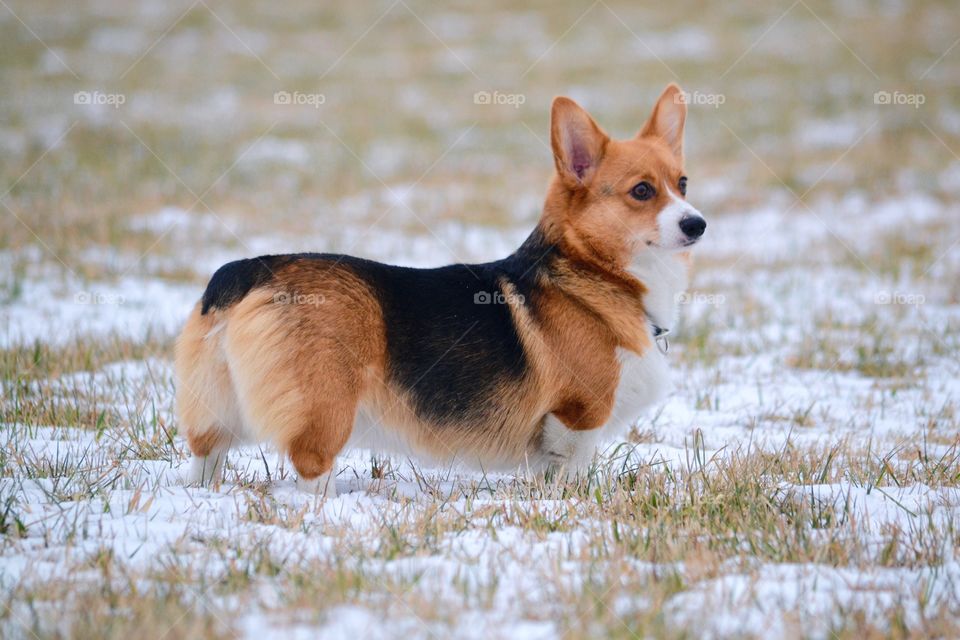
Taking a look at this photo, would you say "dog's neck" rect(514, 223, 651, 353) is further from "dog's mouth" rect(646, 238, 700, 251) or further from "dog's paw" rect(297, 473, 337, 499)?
"dog's paw" rect(297, 473, 337, 499)

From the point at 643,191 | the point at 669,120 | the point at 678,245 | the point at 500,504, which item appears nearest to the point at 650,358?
the point at 678,245

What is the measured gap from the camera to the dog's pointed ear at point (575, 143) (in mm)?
3828

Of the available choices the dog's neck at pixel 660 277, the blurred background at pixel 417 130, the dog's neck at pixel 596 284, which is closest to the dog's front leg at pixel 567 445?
the dog's neck at pixel 596 284

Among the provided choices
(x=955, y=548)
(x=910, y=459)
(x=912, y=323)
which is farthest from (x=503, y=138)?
(x=955, y=548)

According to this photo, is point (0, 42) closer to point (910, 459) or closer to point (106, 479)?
point (106, 479)

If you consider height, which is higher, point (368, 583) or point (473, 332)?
point (473, 332)

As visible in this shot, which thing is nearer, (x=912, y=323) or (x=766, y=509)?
(x=766, y=509)

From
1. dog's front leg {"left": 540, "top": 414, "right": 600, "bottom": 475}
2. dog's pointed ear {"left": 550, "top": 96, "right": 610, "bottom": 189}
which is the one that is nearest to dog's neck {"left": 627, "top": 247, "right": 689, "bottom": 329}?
dog's pointed ear {"left": 550, "top": 96, "right": 610, "bottom": 189}

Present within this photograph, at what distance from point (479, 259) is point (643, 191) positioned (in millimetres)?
5333

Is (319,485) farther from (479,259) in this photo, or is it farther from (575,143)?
(479,259)

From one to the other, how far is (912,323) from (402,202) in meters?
7.14

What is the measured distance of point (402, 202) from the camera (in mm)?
12117

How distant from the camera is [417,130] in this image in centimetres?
1612

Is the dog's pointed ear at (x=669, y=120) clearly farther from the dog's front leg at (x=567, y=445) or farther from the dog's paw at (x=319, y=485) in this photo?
the dog's paw at (x=319, y=485)
